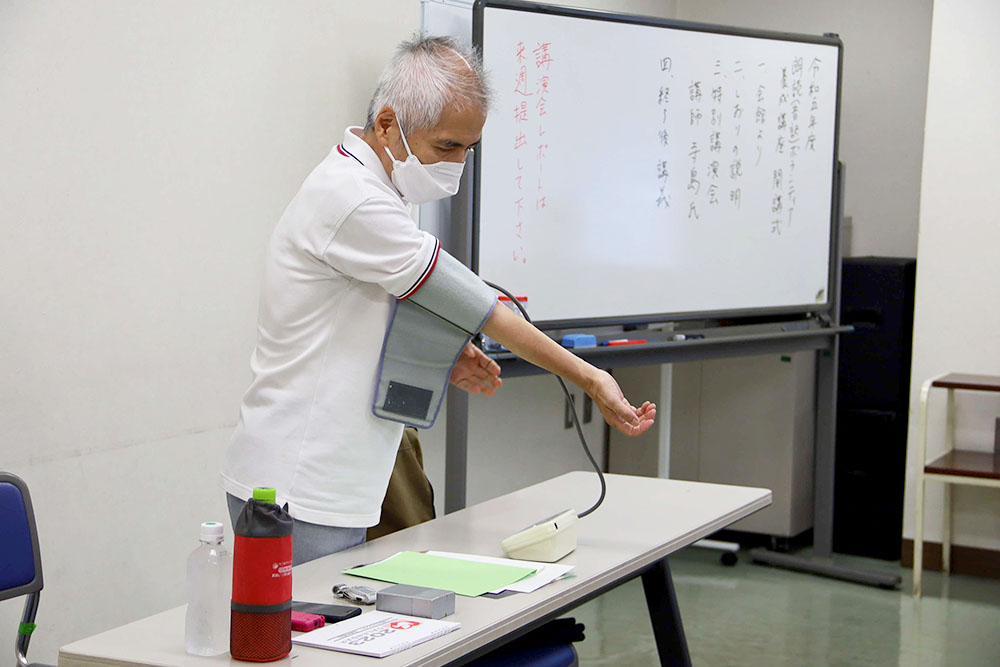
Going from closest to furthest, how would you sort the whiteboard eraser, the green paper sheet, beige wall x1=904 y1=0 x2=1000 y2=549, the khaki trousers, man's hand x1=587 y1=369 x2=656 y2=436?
the green paper sheet
man's hand x1=587 y1=369 x2=656 y2=436
the khaki trousers
the whiteboard eraser
beige wall x1=904 y1=0 x2=1000 y2=549

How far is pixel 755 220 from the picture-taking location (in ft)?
12.8

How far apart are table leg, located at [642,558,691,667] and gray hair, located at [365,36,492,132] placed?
1.13m

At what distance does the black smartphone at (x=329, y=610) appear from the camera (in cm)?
138

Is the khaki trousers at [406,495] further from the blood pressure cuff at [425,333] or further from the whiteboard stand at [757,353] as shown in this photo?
the whiteboard stand at [757,353]

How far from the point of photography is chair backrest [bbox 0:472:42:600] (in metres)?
1.91

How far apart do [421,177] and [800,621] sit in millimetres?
2494

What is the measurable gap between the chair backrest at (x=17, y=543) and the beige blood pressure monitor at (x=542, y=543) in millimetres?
851

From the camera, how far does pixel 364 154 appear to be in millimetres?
1659

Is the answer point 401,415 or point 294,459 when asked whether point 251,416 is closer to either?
point 294,459

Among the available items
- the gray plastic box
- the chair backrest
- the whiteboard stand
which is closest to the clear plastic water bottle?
the gray plastic box

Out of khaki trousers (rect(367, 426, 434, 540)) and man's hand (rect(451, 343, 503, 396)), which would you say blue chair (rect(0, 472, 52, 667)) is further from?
man's hand (rect(451, 343, 503, 396))

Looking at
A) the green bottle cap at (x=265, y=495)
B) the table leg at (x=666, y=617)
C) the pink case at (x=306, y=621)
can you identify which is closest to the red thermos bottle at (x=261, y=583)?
the green bottle cap at (x=265, y=495)

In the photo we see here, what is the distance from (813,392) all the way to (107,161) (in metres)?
3.14

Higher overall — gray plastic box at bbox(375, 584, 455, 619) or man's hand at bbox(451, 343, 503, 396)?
man's hand at bbox(451, 343, 503, 396)
